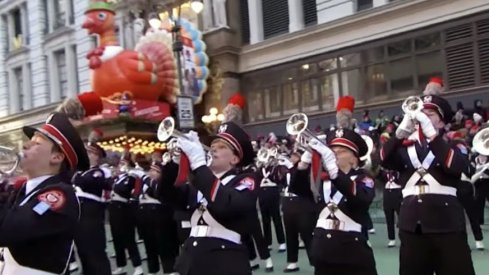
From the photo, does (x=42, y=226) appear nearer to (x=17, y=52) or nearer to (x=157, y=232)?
(x=157, y=232)

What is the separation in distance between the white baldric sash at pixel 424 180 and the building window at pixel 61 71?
2516 cm

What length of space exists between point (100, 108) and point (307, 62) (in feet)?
21.9

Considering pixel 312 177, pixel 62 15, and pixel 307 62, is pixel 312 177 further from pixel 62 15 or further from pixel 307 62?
pixel 62 15

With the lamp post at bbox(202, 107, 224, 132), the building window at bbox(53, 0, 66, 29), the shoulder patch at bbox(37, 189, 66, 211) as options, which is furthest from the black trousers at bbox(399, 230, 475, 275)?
the building window at bbox(53, 0, 66, 29)

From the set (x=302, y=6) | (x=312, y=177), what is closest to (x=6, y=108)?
(x=302, y=6)

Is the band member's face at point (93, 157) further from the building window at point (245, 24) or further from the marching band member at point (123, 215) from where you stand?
the building window at point (245, 24)

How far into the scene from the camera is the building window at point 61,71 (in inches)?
1120

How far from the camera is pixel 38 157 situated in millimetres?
3402

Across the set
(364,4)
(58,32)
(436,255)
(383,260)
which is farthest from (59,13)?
(436,255)

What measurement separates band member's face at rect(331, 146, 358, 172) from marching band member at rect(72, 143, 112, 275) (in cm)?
366

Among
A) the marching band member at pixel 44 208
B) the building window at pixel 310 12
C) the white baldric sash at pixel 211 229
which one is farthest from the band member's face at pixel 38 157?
the building window at pixel 310 12

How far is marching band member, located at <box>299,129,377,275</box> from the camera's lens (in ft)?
15.3

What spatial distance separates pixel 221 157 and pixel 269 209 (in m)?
6.69

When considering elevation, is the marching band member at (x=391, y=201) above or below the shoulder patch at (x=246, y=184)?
below
